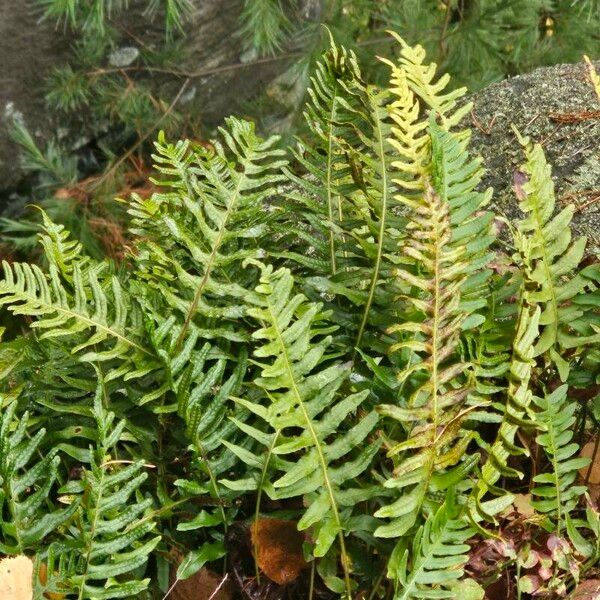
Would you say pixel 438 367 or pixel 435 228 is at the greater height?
pixel 435 228

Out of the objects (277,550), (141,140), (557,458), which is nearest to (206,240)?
(277,550)

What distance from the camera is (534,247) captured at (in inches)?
39.4

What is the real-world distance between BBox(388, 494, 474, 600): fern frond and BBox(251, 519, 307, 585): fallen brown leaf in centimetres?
13

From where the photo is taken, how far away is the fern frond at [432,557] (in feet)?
2.78

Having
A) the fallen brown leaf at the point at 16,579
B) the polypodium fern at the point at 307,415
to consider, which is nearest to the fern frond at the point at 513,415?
the polypodium fern at the point at 307,415

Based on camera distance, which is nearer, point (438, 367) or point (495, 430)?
point (438, 367)

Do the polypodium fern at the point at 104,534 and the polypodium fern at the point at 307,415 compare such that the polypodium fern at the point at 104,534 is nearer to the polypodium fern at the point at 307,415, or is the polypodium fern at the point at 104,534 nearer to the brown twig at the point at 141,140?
the polypodium fern at the point at 307,415

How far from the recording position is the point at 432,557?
0.86 meters

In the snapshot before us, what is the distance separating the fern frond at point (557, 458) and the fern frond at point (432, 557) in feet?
0.48

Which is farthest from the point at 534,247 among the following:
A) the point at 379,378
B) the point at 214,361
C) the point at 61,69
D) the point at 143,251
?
the point at 61,69

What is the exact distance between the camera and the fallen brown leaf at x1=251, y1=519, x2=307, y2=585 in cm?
93

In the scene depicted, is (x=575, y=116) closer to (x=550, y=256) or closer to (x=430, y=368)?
(x=550, y=256)

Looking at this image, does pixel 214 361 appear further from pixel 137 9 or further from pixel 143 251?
→ pixel 137 9

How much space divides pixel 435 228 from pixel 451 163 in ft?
0.47
